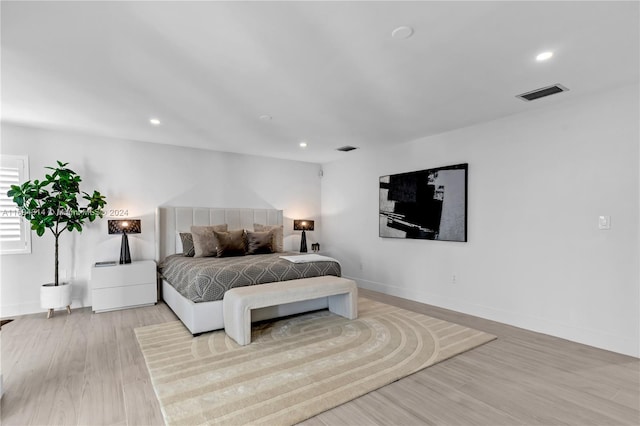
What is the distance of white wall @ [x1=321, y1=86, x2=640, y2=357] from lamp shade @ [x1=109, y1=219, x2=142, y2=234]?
13.8 feet

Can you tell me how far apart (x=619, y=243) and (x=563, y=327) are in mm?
1026

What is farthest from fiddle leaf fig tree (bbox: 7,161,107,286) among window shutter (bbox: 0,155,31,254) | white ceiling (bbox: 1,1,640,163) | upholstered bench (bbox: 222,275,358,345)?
upholstered bench (bbox: 222,275,358,345)

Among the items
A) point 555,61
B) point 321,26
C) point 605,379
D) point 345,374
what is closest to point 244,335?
point 345,374

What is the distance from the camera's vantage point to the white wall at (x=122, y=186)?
13.8 feet

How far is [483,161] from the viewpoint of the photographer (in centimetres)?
405

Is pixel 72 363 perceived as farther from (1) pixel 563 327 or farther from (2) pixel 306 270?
(1) pixel 563 327

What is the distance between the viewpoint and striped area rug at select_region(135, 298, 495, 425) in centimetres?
206

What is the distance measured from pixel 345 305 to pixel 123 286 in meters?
3.12

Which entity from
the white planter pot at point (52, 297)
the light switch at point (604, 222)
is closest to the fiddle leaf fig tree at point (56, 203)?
the white planter pot at point (52, 297)

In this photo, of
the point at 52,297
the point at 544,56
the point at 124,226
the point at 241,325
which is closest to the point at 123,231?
the point at 124,226

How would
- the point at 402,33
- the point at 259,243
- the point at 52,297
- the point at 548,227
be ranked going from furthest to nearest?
the point at 259,243 → the point at 52,297 → the point at 548,227 → the point at 402,33

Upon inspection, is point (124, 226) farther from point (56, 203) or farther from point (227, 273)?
point (227, 273)

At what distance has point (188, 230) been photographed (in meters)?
5.24

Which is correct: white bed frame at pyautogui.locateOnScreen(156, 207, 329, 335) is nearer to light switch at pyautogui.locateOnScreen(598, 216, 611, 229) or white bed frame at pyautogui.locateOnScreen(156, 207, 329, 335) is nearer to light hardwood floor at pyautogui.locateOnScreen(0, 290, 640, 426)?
→ light hardwood floor at pyautogui.locateOnScreen(0, 290, 640, 426)
